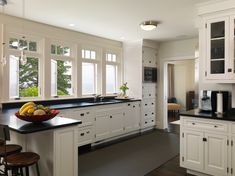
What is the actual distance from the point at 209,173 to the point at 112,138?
2.59 meters

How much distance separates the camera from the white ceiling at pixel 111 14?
3.13 meters

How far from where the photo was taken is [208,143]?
2869 millimetres

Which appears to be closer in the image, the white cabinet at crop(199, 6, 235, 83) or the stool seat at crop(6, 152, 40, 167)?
the stool seat at crop(6, 152, 40, 167)

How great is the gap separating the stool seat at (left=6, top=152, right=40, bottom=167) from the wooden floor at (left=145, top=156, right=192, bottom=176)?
1.85m

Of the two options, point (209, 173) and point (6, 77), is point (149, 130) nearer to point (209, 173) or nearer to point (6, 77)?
point (209, 173)

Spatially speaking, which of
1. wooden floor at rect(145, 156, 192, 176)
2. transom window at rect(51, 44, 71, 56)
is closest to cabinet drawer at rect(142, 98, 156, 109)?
wooden floor at rect(145, 156, 192, 176)

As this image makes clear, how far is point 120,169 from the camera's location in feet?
10.8

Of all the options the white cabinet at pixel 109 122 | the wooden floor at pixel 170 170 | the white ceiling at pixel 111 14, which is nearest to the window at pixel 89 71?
the white ceiling at pixel 111 14

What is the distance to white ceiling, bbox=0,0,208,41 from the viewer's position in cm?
313

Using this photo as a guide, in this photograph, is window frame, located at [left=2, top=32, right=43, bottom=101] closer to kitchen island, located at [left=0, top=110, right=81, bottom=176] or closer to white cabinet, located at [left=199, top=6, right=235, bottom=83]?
kitchen island, located at [left=0, top=110, right=81, bottom=176]

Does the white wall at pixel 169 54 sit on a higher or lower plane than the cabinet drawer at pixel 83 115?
higher

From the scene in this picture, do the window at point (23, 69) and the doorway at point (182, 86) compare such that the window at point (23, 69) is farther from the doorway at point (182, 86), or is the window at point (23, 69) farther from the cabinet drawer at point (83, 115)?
the doorway at point (182, 86)

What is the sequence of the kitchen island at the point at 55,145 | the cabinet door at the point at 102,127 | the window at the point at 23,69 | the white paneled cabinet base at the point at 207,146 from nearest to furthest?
the kitchen island at the point at 55,145, the white paneled cabinet base at the point at 207,146, the window at the point at 23,69, the cabinet door at the point at 102,127

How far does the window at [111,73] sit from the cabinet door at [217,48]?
10.5 ft
